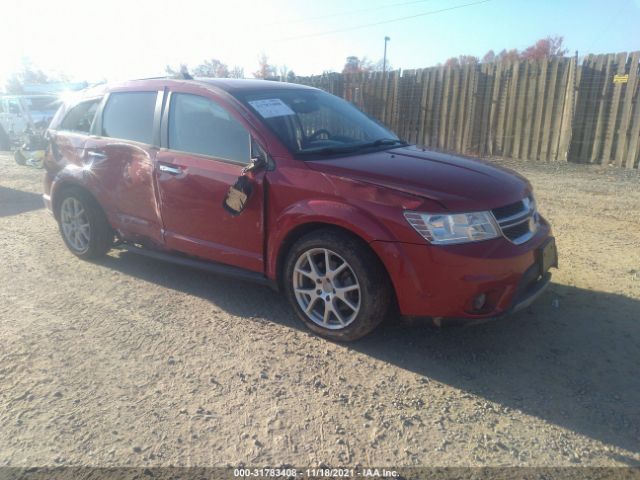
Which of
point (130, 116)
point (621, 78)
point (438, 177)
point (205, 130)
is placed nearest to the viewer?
point (438, 177)

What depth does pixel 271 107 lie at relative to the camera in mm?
3967

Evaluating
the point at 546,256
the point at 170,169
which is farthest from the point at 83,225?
the point at 546,256

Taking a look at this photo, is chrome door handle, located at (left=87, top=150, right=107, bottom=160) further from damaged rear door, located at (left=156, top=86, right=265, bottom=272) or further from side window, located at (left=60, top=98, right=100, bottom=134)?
damaged rear door, located at (left=156, top=86, right=265, bottom=272)

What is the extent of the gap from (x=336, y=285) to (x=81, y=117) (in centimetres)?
355

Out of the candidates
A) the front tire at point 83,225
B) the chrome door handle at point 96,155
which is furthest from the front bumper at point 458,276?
the front tire at point 83,225

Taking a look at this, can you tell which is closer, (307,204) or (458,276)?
(458,276)

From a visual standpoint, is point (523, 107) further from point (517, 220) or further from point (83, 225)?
point (83, 225)

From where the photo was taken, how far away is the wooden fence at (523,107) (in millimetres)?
9250

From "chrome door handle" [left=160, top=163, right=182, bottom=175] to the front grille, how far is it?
2.47 metres

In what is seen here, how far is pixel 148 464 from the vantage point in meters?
2.44

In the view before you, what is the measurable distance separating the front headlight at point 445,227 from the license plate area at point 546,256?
0.55m

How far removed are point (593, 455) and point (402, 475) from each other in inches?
37.9

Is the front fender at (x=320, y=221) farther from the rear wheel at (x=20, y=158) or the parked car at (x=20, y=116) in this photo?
the parked car at (x=20, y=116)

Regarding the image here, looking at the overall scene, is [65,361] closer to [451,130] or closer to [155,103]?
[155,103]
